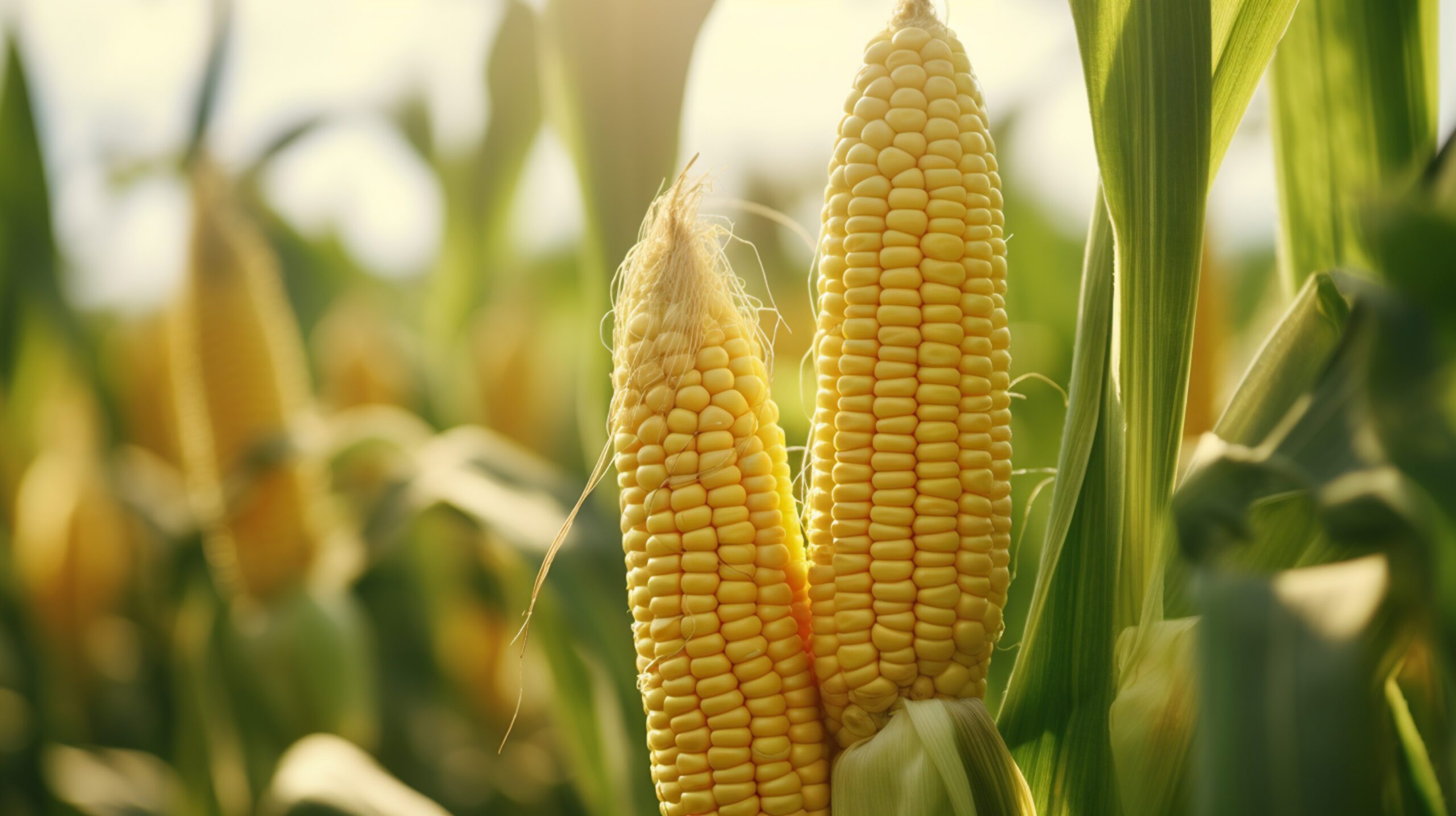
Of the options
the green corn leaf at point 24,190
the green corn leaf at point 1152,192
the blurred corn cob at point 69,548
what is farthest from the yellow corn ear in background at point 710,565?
the blurred corn cob at point 69,548

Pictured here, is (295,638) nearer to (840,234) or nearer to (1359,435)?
(840,234)

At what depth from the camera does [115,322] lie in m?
4.69

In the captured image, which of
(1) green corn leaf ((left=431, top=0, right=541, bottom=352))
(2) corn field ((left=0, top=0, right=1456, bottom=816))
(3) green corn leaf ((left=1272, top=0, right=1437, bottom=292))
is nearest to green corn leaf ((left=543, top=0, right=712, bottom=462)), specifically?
(2) corn field ((left=0, top=0, right=1456, bottom=816))

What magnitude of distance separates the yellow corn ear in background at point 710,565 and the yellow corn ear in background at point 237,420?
1462mm

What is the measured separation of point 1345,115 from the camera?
3.74 feet

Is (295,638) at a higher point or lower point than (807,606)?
lower

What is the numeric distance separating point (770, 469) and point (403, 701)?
2.76 m

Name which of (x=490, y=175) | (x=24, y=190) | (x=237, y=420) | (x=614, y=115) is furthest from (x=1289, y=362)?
(x=24, y=190)

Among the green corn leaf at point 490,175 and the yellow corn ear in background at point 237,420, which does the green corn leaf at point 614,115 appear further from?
the green corn leaf at point 490,175

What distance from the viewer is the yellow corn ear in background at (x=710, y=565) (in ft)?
3.00

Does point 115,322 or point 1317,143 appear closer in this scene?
point 1317,143

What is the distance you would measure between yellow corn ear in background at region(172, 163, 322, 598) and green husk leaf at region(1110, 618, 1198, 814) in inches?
72.8

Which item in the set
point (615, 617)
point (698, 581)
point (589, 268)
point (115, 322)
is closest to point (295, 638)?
point (615, 617)

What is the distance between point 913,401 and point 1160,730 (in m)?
0.36
